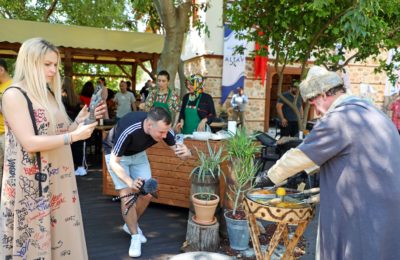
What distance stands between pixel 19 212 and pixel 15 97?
0.67 metres

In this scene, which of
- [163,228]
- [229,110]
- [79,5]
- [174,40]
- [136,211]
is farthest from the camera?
[79,5]

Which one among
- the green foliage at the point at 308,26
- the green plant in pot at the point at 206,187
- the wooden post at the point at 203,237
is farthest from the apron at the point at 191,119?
the wooden post at the point at 203,237

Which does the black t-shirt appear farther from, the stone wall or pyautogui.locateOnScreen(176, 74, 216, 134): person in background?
the stone wall

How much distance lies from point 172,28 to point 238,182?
306 centimetres

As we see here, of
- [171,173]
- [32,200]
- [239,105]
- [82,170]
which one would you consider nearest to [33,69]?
[32,200]

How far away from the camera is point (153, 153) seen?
4562mm

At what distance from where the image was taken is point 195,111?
517cm

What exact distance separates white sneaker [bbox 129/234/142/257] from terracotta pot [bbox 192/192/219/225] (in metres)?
0.59

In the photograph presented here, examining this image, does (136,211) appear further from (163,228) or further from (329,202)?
(329,202)

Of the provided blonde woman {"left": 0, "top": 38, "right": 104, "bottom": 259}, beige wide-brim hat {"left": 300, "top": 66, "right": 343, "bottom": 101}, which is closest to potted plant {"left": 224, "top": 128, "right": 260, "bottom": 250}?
beige wide-brim hat {"left": 300, "top": 66, "right": 343, "bottom": 101}

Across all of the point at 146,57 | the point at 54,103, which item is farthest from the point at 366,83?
the point at 54,103

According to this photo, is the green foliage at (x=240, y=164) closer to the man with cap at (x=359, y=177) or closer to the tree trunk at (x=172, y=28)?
the man with cap at (x=359, y=177)

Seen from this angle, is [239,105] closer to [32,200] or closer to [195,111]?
[195,111]

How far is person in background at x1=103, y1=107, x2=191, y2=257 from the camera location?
2.97m
